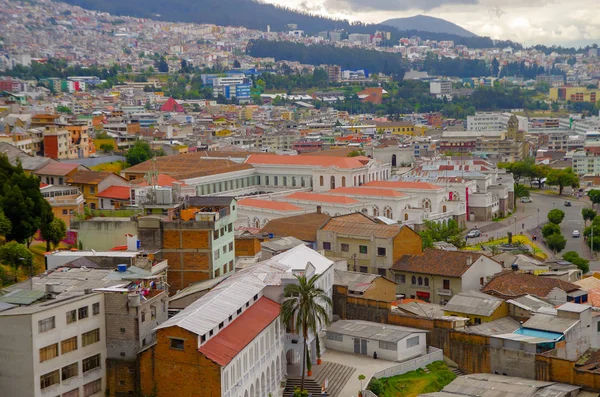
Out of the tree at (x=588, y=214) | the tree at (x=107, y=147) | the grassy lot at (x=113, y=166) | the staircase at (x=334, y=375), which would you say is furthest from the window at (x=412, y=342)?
the tree at (x=107, y=147)

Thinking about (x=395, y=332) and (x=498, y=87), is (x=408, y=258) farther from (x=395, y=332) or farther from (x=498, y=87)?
(x=498, y=87)

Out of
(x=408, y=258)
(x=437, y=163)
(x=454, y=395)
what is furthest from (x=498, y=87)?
(x=454, y=395)

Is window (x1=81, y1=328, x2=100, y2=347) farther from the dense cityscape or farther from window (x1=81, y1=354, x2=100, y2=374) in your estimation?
window (x1=81, y1=354, x2=100, y2=374)

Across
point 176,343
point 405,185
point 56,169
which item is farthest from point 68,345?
A: point 405,185

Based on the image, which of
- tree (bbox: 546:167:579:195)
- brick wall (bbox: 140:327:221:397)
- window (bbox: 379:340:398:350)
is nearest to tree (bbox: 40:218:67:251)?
brick wall (bbox: 140:327:221:397)

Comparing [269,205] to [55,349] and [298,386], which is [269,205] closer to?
[298,386]
